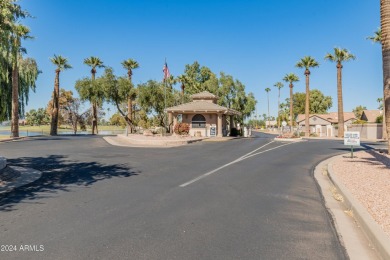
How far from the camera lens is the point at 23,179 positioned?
364 inches

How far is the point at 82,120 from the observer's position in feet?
238

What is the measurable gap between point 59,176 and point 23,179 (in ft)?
3.65

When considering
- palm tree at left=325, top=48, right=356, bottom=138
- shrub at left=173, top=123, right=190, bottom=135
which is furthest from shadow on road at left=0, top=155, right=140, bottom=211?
palm tree at left=325, top=48, right=356, bottom=138

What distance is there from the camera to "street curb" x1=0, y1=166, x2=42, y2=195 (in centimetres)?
786

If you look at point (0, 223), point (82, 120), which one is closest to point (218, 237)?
point (0, 223)

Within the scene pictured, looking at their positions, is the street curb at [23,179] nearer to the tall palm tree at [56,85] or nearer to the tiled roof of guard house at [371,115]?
the tall palm tree at [56,85]

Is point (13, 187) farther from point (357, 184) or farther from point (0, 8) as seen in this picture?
point (357, 184)

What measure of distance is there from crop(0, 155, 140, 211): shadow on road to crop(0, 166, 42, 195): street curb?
17 centimetres

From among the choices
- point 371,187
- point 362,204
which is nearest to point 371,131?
point 371,187

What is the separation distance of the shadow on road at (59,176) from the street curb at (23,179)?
169 millimetres

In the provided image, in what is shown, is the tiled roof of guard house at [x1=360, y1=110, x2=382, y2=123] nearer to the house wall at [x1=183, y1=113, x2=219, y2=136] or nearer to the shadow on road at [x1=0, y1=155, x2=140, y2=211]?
the house wall at [x1=183, y1=113, x2=219, y2=136]

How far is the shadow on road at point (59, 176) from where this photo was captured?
23.5ft

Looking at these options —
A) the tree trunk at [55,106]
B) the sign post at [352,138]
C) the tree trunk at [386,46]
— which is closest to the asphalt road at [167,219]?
the sign post at [352,138]

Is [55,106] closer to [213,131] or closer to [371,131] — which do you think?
[213,131]
